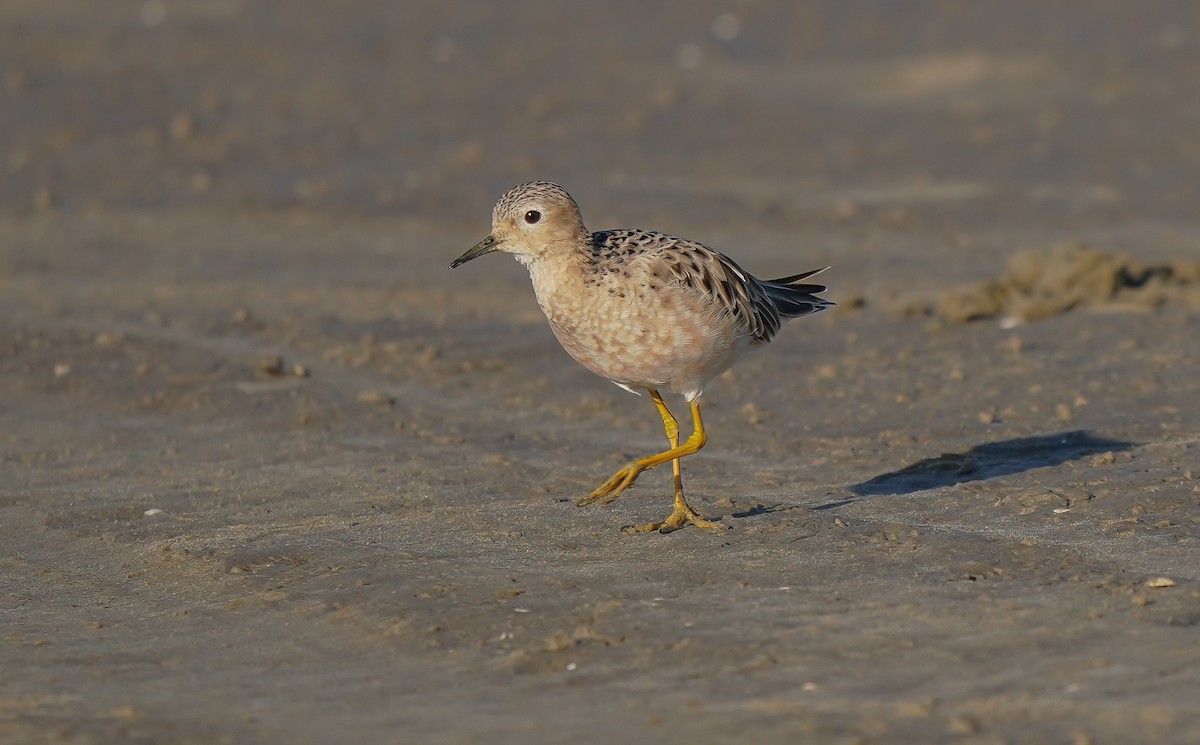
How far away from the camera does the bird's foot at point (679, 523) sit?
8.21 meters

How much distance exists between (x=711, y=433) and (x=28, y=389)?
4932mm

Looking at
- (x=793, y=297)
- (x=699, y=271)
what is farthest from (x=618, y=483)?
(x=793, y=297)

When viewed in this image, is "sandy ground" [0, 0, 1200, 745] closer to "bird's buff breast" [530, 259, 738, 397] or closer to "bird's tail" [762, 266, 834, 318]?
"bird's buff breast" [530, 259, 738, 397]

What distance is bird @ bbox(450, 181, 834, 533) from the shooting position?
819 centimetres

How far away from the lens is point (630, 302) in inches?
321

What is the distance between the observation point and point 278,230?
57.7ft

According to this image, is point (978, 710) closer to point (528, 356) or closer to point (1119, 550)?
point (1119, 550)

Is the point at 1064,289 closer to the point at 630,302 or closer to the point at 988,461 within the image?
the point at 988,461

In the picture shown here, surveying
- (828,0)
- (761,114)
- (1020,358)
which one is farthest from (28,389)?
(828,0)

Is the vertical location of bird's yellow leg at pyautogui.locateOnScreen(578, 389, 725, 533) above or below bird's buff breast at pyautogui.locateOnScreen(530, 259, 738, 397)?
below

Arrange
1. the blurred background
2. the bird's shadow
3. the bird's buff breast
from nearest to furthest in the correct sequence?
the bird's buff breast → the bird's shadow → the blurred background

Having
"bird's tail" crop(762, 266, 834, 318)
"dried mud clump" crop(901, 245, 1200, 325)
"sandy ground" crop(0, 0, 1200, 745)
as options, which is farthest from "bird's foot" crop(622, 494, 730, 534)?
"dried mud clump" crop(901, 245, 1200, 325)

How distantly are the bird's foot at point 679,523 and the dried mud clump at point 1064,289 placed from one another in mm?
5215

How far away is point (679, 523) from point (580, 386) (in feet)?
12.1
